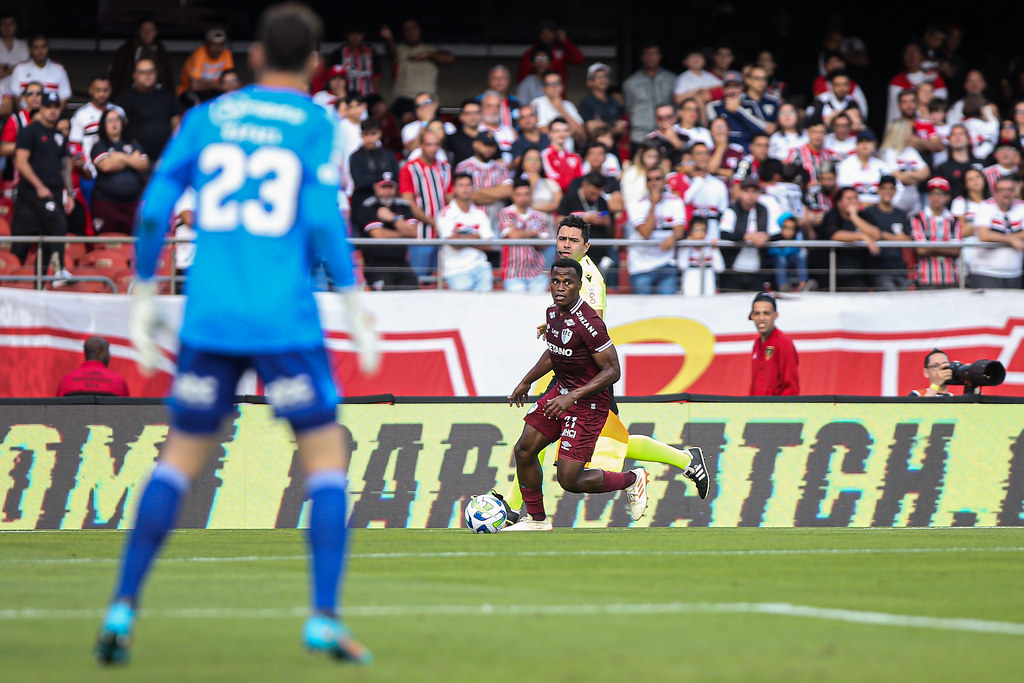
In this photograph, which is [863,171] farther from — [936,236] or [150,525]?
[150,525]

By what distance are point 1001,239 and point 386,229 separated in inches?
279

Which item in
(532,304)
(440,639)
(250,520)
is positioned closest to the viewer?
(440,639)

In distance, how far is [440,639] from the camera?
213 inches

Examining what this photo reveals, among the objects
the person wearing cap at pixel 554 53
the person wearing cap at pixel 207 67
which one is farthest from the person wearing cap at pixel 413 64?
the person wearing cap at pixel 207 67

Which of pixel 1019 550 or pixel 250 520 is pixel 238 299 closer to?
pixel 1019 550

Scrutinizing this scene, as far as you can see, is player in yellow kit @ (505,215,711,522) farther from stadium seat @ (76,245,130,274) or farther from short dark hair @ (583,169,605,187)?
stadium seat @ (76,245,130,274)

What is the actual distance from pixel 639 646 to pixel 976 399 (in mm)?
8840

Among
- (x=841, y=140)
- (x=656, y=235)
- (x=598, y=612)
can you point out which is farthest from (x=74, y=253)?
(x=598, y=612)

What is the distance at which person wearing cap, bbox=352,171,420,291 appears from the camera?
16266 mm

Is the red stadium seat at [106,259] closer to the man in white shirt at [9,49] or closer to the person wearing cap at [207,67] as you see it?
the person wearing cap at [207,67]

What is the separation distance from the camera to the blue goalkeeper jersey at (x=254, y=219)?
5039 millimetres

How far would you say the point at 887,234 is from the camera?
17.4 metres

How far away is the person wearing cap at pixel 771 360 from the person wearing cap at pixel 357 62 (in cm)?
749

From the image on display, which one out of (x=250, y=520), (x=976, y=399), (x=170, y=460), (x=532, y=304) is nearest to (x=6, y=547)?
(x=250, y=520)
